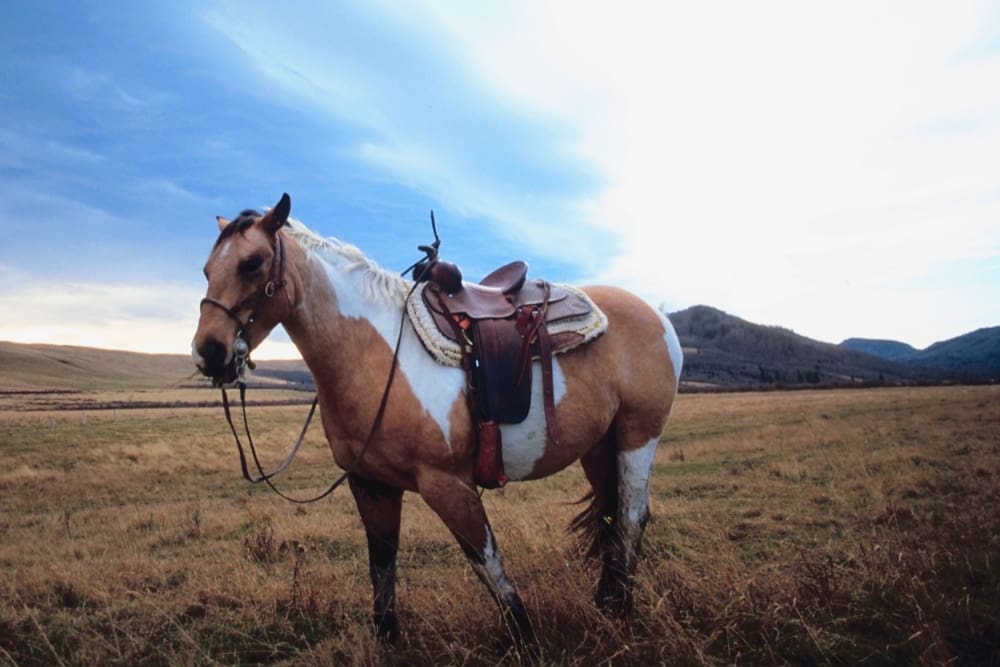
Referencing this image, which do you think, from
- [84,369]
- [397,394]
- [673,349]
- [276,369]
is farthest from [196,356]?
[276,369]

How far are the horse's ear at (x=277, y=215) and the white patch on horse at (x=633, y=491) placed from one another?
268 centimetres

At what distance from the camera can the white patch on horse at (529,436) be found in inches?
138

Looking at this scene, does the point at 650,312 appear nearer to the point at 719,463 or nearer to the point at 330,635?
the point at 330,635

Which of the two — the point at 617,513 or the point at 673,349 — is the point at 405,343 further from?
the point at 673,349

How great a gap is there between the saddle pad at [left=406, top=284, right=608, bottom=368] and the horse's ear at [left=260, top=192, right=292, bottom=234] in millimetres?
883

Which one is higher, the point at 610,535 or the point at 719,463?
the point at 610,535

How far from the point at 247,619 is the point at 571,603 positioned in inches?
106

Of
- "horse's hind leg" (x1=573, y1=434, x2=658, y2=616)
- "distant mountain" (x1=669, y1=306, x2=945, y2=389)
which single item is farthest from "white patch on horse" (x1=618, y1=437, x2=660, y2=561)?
"distant mountain" (x1=669, y1=306, x2=945, y2=389)

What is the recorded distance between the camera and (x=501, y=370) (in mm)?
3416

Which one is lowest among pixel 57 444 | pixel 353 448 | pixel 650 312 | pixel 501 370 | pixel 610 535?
pixel 57 444

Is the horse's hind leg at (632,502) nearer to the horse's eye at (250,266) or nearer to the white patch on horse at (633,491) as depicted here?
the white patch on horse at (633,491)

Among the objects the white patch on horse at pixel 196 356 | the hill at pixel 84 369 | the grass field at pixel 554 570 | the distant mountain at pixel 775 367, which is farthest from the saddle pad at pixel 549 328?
the distant mountain at pixel 775 367

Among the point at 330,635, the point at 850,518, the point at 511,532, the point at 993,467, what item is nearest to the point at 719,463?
the point at 993,467

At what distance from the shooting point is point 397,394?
331 centimetres
